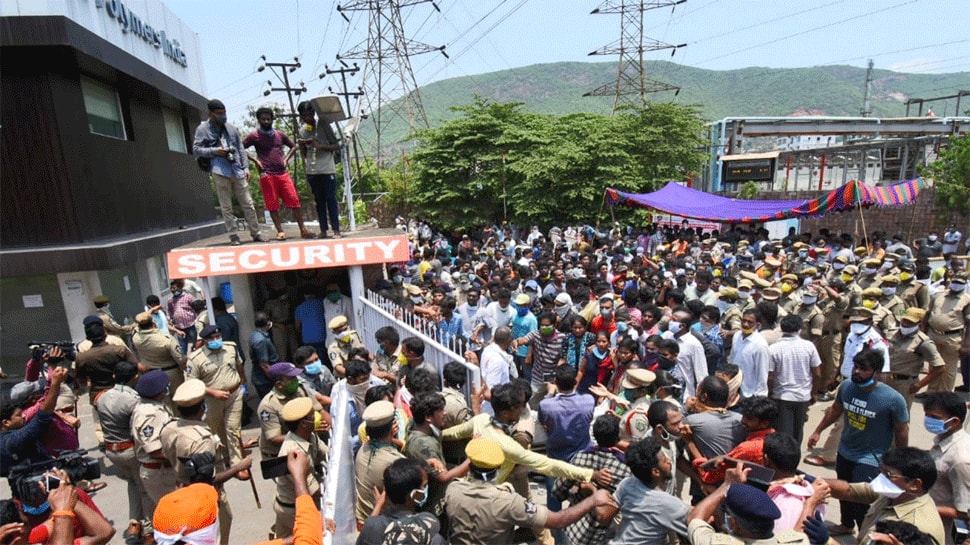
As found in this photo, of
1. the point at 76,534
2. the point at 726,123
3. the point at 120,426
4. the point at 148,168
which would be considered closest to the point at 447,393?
the point at 76,534

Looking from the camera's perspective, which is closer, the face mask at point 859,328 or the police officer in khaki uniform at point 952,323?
the face mask at point 859,328

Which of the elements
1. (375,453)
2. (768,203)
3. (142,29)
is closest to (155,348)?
(375,453)

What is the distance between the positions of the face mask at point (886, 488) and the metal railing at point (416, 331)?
292 cm

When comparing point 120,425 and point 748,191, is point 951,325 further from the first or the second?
point 748,191

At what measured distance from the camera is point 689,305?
20.6 feet

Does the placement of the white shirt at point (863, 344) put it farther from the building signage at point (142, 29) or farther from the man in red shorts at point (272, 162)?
the building signage at point (142, 29)

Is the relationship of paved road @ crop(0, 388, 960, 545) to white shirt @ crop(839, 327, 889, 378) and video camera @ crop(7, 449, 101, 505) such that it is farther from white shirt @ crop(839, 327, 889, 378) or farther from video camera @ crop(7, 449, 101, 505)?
video camera @ crop(7, 449, 101, 505)

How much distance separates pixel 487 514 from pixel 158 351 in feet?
16.1

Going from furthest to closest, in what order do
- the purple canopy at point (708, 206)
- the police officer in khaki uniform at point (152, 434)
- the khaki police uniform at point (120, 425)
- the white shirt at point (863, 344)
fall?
1. the purple canopy at point (708, 206)
2. the white shirt at point (863, 344)
3. the khaki police uniform at point (120, 425)
4. the police officer in khaki uniform at point (152, 434)

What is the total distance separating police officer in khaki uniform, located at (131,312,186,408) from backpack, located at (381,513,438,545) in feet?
15.0

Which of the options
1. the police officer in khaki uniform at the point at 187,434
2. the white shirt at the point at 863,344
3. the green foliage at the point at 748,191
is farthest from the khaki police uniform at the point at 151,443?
the green foliage at the point at 748,191

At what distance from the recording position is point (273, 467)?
A: 3.20 meters

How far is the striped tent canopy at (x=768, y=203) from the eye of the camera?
12310 millimetres

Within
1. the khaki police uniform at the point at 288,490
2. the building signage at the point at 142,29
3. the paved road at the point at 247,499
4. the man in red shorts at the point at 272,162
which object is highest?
the building signage at the point at 142,29
